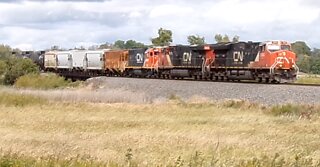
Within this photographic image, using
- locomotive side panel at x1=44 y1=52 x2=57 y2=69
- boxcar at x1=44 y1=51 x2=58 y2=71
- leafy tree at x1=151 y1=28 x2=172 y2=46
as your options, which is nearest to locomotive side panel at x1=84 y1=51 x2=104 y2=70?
boxcar at x1=44 y1=51 x2=58 y2=71

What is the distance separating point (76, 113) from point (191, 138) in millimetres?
10601

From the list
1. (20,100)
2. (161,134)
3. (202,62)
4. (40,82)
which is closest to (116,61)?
(40,82)

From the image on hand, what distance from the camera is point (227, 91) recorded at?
3086 cm

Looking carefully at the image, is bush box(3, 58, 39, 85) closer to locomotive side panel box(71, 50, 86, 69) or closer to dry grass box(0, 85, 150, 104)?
locomotive side panel box(71, 50, 86, 69)

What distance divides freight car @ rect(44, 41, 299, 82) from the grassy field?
325 inches

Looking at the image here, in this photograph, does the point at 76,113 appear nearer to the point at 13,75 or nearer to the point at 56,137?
the point at 56,137

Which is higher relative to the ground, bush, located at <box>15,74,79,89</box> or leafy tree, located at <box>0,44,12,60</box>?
leafy tree, located at <box>0,44,12,60</box>

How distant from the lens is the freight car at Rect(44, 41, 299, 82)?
36.1 m

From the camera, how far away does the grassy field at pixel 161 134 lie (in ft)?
34.1

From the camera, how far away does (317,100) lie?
24.8 m

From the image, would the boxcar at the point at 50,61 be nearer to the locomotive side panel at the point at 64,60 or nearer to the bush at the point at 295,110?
the locomotive side panel at the point at 64,60

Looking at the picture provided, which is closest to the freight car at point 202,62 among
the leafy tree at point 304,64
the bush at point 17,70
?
the bush at point 17,70

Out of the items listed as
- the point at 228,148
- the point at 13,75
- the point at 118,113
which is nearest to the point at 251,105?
the point at 118,113

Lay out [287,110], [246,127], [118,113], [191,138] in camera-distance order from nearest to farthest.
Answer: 1. [191,138]
2. [246,127]
3. [287,110]
4. [118,113]
